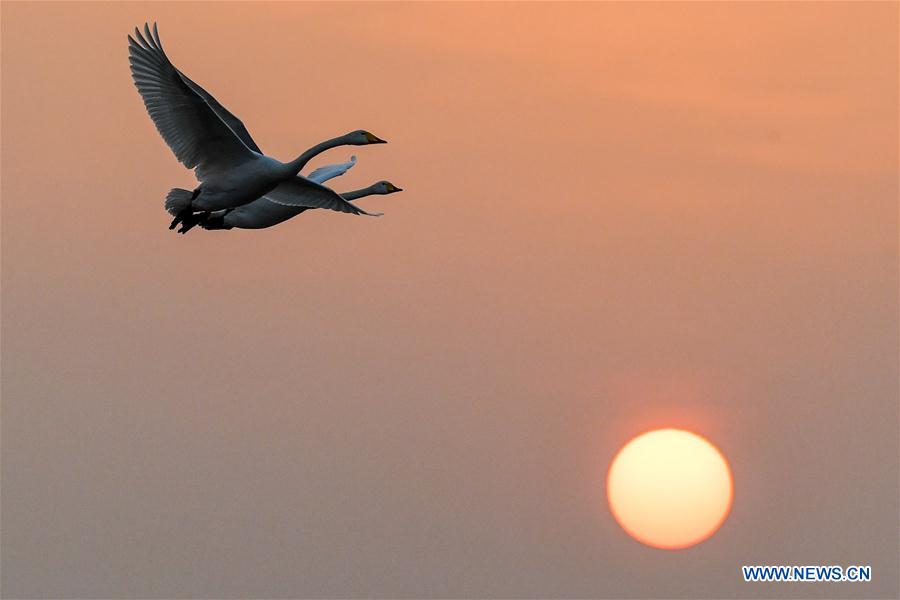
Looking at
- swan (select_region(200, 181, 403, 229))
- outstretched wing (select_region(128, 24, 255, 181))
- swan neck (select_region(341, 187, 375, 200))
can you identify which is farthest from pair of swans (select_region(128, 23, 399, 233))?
swan neck (select_region(341, 187, 375, 200))

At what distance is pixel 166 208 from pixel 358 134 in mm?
4656

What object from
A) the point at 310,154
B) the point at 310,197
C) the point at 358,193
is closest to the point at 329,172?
the point at 358,193

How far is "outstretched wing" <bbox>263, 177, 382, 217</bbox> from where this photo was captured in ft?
152

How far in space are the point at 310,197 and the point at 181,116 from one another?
3.83m

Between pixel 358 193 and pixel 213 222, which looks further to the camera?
pixel 358 193

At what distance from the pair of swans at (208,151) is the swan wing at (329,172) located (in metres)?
6.01

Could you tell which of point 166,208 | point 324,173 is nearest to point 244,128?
point 166,208

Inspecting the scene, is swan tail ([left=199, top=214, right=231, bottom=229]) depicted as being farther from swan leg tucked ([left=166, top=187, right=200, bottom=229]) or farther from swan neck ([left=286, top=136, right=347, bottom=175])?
swan neck ([left=286, top=136, right=347, bottom=175])

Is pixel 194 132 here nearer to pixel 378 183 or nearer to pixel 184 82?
pixel 184 82

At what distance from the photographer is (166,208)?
46.8 m

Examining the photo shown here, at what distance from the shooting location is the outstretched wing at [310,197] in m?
46.2

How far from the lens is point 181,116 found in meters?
44.1

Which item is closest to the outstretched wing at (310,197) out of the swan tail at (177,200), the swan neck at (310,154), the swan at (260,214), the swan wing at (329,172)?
the swan neck at (310,154)

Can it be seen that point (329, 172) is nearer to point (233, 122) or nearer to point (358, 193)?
point (358, 193)
